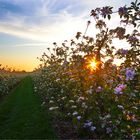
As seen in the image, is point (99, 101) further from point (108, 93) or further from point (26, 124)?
point (26, 124)

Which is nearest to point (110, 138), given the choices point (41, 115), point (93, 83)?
point (93, 83)

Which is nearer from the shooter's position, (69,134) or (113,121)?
(113,121)

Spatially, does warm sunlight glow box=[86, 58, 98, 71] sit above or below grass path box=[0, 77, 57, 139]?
above

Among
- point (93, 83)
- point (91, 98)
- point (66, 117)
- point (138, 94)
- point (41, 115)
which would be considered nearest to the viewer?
point (138, 94)

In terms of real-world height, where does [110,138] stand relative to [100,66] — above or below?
below

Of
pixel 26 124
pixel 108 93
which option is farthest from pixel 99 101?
pixel 26 124

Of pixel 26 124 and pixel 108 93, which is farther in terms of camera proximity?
pixel 26 124

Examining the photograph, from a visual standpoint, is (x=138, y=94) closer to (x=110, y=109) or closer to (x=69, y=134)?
(x=110, y=109)

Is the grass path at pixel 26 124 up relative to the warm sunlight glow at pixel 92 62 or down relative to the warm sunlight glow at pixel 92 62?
down

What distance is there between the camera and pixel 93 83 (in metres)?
10.9

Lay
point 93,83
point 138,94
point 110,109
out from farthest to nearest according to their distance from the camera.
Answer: point 93,83, point 110,109, point 138,94

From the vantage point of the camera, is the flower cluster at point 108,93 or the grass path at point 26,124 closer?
the flower cluster at point 108,93

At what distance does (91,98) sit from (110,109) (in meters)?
0.99

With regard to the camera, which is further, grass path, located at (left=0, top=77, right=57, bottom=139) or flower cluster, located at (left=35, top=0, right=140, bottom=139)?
grass path, located at (left=0, top=77, right=57, bottom=139)
